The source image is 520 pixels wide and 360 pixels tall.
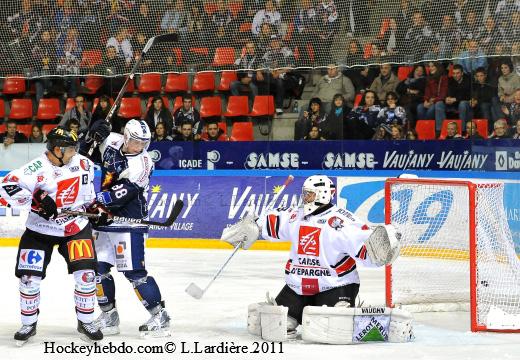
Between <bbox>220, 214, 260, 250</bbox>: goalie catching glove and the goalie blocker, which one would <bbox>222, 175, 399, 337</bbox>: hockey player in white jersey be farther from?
the goalie blocker

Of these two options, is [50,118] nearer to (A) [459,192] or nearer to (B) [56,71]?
(B) [56,71]

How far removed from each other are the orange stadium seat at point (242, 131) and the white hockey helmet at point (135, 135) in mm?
5242

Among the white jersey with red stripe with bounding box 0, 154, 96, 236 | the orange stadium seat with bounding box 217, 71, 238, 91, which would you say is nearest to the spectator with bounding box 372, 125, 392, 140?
the orange stadium seat with bounding box 217, 71, 238, 91

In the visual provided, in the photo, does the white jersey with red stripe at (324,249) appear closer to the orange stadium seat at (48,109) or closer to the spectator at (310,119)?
the spectator at (310,119)

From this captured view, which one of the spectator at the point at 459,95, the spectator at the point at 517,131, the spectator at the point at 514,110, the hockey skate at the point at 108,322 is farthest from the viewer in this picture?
the spectator at the point at 459,95

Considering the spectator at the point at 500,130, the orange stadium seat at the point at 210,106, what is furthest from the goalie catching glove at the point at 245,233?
the orange stadium seat at the point at 210,106

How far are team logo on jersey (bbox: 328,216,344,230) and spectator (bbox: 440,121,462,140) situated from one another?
15.2 feet

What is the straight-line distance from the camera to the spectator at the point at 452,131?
10586 millimetres

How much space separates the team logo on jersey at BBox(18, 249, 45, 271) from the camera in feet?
19.4

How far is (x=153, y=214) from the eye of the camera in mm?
11594

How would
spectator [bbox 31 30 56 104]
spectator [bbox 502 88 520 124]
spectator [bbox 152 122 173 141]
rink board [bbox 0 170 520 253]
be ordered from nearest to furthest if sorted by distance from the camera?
spectator [bbox 502 88 520 124] → rink board [bbox 0 170 520 253] → spectator [bbox 152 122 173 141] → spectator [bbox 31 30 56 104]

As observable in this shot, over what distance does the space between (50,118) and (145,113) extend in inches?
44.1

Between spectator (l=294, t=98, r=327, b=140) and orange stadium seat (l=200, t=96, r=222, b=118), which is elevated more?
orange stadium seat (l=200, t=96, r=222, b=118)

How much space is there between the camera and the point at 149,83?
39.4 feet
